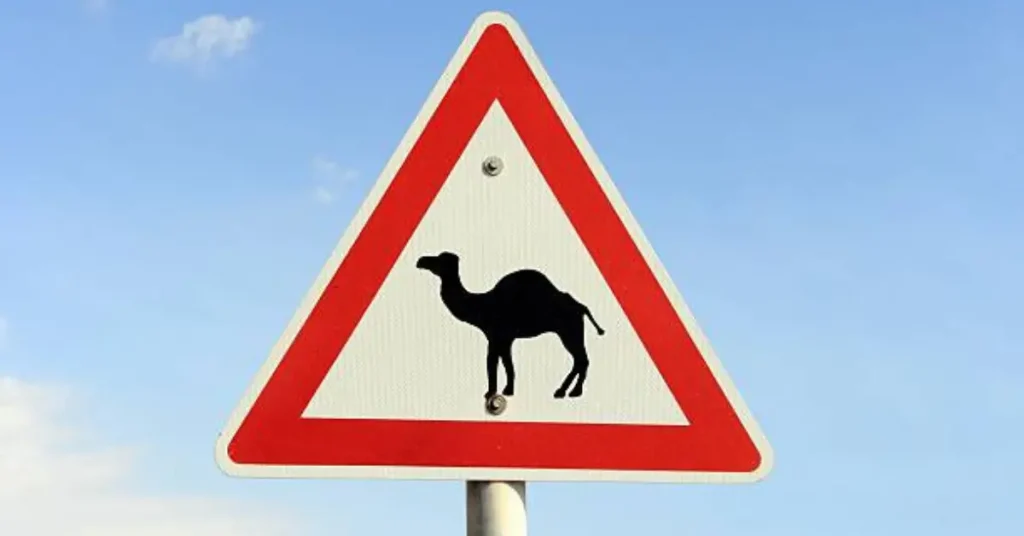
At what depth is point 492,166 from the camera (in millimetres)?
1917

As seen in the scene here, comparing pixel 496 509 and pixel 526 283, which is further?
pixel 526 283

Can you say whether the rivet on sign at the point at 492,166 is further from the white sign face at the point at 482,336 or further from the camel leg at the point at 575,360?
the camel leg at the point at 575,360

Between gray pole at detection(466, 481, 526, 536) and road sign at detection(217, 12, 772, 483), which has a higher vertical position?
road sign at detection(217, 12, 772, 483)

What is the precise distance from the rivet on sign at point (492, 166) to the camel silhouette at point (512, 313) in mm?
149

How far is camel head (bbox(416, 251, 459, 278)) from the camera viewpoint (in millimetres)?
1848

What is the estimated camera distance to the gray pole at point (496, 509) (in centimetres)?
175

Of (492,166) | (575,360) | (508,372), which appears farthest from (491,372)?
(492,166)

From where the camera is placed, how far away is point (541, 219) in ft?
6.23

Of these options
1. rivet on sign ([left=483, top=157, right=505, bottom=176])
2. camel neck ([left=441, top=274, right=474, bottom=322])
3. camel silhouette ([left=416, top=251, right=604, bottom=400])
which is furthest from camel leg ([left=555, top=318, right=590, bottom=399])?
rivet on sign ([left=483, top=157, right=505, bottom=176])

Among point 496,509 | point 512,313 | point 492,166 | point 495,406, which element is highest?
point 492,166

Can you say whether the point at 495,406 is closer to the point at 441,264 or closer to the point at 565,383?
the point at 565,383

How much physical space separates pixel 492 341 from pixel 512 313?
0.05 metres

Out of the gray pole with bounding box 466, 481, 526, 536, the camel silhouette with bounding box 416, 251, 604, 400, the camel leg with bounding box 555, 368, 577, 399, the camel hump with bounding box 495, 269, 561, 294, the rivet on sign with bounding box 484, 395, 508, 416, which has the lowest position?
the gray pole with bounding box 466, 481, 526, 536

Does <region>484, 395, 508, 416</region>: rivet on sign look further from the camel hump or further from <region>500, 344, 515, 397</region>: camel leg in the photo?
the camel hump
